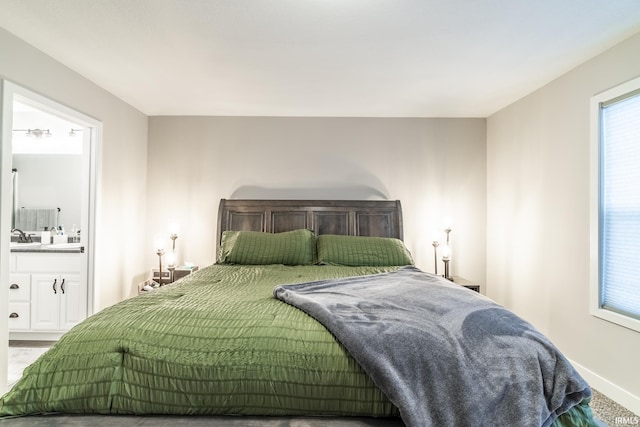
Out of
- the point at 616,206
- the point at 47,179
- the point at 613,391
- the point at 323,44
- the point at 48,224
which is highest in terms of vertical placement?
the point at 323,44

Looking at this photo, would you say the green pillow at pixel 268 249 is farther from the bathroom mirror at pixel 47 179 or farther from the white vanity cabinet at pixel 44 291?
the bathroom mirror at pixel 47 179

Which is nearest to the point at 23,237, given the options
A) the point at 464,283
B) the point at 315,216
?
the point at 315,216

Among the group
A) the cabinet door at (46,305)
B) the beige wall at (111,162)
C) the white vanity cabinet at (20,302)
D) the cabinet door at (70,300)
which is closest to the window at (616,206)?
the beige wall at (111,162)

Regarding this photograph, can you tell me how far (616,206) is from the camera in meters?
2.34

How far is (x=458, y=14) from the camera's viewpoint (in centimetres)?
194

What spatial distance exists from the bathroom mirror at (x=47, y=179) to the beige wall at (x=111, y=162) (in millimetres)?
857

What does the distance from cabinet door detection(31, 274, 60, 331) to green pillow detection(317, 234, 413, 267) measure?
2610 millimetres

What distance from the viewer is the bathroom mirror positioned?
397cm

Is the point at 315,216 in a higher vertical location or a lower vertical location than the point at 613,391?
higher

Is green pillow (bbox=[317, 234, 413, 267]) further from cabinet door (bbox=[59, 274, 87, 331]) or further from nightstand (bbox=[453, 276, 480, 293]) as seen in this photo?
cabinet door (bbox=[59, 274, 87, 331])

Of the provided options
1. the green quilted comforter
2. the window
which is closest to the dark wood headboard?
the window

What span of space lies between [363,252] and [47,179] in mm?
3973

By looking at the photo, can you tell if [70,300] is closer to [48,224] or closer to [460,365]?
[48,224]

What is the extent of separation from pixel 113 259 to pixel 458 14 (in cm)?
367
